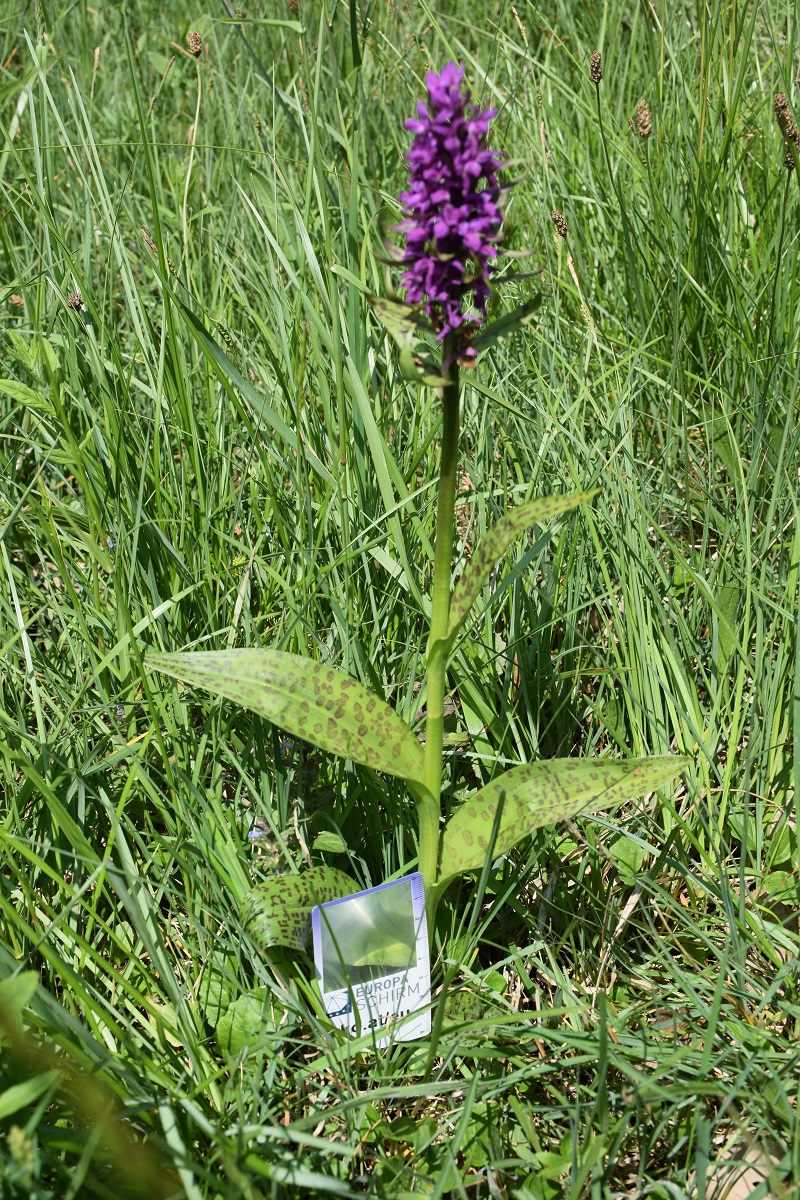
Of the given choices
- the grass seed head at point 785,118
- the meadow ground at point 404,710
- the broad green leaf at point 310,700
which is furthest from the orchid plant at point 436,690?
the grass seed head at point 785,118

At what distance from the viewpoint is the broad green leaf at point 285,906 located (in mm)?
1427

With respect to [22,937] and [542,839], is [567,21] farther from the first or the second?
[22,937]

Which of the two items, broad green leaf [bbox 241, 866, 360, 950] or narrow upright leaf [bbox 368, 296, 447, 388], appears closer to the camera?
narrow upright leaf [bbox 368, 296, 447, 388]

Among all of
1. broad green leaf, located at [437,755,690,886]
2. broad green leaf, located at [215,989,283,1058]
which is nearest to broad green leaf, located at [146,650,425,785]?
broad green leaf, located at [437,755,690,886]

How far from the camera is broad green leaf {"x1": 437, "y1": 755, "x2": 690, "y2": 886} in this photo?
1.48 meters

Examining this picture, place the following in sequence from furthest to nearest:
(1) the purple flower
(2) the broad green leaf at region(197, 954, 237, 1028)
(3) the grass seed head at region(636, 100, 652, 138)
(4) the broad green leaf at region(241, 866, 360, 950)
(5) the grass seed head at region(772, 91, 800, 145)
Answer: (3) the grass seed head at region(636, 100, 652, 138)
(5) the grass seed head at region(772, 91, 800, 145)
(2) the broad green leaf at region(197, 954, 237, 1028)
(4) the broad green leaf at region(241, 866, 360, 950)
(1) the purple flower

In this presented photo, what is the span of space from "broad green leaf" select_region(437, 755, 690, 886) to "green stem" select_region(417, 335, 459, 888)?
63 millimetres

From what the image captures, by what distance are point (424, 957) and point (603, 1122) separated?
41 cm

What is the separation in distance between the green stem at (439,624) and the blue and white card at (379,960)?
0.07 meters

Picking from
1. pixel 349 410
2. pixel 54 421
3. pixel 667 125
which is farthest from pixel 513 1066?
pixel 667 125

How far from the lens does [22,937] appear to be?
5.03ft

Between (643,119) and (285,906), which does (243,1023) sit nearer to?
(285,906)

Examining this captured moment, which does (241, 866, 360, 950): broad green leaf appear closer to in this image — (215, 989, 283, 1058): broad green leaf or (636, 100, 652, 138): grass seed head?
(215, 989, 283, 1058): broad green leaf

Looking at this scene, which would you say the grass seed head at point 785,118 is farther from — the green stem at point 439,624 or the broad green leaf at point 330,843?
the broad green leaf at point 330,843
